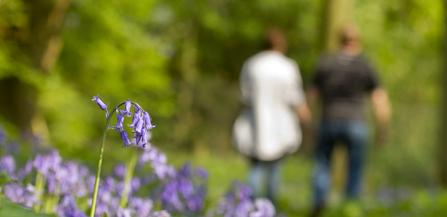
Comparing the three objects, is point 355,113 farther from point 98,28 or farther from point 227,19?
point 227,19

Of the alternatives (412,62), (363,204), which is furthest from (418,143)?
(363,204)

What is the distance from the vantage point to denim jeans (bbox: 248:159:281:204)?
189 inches

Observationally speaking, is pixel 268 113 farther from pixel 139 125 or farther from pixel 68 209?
pixel 139 125

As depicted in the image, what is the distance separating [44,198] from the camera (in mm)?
2258

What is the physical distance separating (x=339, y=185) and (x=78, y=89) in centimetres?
474

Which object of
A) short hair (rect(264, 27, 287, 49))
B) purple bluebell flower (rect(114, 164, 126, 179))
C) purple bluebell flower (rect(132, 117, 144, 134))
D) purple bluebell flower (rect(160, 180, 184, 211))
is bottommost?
purple bluebell flower (rect(132, 117, 144, 134))

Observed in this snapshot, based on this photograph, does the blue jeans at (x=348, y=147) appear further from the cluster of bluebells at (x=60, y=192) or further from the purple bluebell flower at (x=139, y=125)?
the purple bluebell flower at (x=139, y=125)

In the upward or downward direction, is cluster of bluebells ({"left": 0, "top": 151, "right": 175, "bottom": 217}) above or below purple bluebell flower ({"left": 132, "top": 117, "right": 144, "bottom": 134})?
above

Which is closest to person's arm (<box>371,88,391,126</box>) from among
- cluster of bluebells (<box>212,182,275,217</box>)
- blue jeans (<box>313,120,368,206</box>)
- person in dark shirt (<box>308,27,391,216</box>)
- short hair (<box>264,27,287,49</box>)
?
person in dark shirt (<box>308,27,391,216</box>)

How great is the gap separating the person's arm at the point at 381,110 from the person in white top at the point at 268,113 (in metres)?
0.71

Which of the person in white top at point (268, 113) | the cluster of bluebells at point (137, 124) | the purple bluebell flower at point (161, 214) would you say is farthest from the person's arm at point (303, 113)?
the cluster of bluebells at point (137, 124)

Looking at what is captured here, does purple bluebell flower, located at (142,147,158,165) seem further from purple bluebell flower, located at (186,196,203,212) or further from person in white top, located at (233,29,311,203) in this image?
person in white top, located at (233,29,311,203)

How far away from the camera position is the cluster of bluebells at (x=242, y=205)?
2.18 metres

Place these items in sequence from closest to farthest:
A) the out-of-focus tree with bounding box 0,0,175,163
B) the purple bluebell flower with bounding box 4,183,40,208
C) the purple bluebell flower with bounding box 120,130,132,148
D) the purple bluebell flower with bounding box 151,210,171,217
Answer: the purple bluebell flower with bounding box 120,130,132,148 < the purple bluebell flower with bounding box 151,210,171,217 < the purple bluebell flower with bounding box 4,183,40,208 < the out-of-focus tree with bounding box 0,0,175,163
